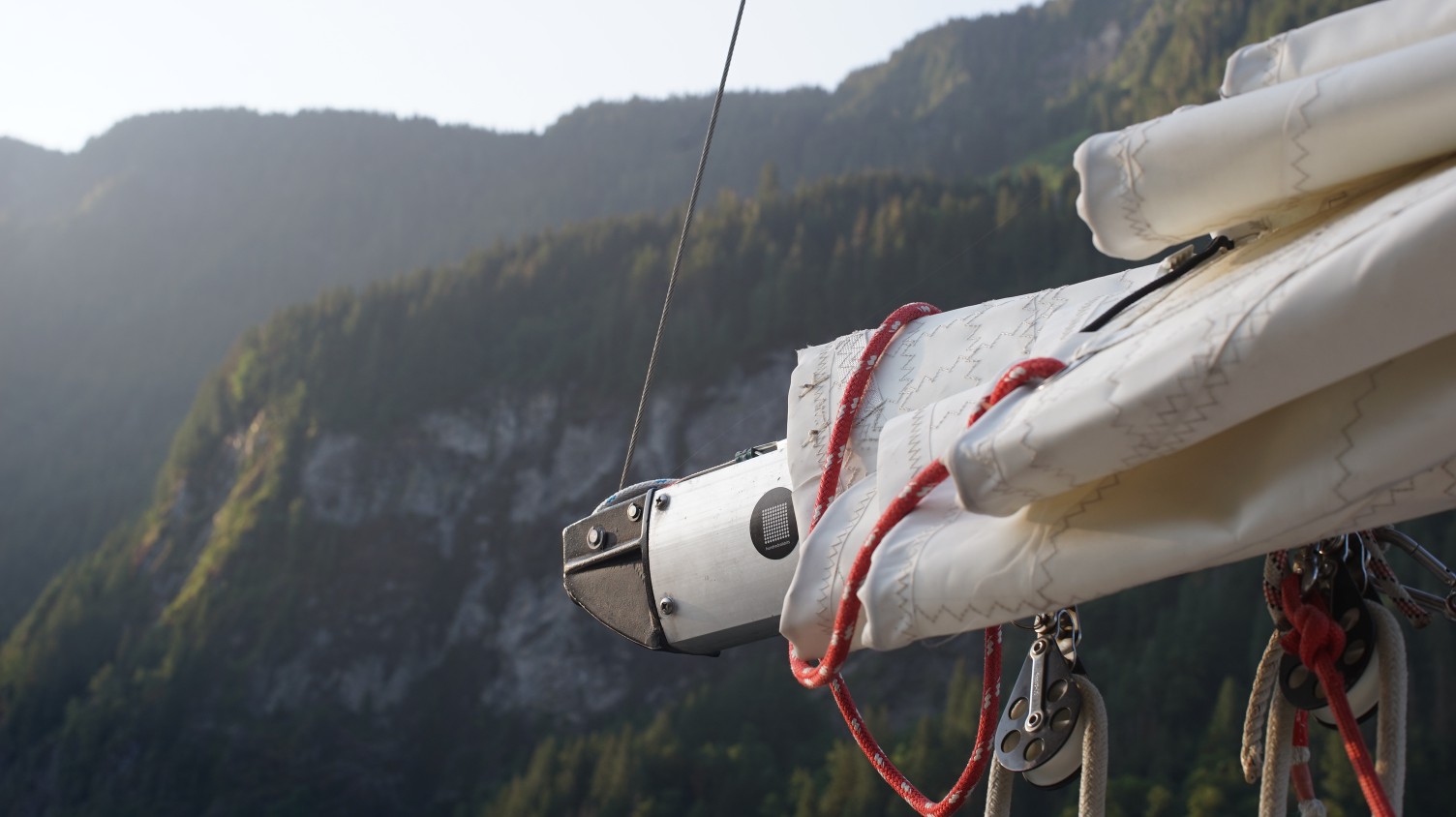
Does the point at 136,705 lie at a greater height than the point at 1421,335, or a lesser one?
lesser

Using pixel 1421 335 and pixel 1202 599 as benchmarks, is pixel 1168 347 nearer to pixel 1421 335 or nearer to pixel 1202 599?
pixel 1421 335

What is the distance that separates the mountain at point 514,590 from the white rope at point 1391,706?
47.5 m

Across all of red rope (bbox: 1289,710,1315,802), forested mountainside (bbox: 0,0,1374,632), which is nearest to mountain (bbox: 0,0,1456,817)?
forested mountainside (bbox: 0,0,1374,632)

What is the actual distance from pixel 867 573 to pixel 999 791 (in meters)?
0.52

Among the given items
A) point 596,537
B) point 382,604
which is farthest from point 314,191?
point 596,537

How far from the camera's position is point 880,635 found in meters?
1.60

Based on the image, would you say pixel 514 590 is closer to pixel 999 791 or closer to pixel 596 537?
pixel 596 537

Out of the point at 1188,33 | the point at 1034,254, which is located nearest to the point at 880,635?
the point at 1034,254

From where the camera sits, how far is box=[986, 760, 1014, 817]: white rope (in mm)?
1979

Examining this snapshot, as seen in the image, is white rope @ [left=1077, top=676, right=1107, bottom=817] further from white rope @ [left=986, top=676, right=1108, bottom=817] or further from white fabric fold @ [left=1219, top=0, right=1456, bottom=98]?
white fabric fold @ [left=1219, top=0, right=1456, bottom=98]

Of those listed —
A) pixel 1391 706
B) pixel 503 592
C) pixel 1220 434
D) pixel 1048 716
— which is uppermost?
pixel 1220 434

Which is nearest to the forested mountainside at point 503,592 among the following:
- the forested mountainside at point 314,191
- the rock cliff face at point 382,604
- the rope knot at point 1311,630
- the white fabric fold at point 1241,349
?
the rock cliff face at point 382,604

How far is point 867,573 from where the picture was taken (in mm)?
1637

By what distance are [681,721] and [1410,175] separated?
56096 millimetres
